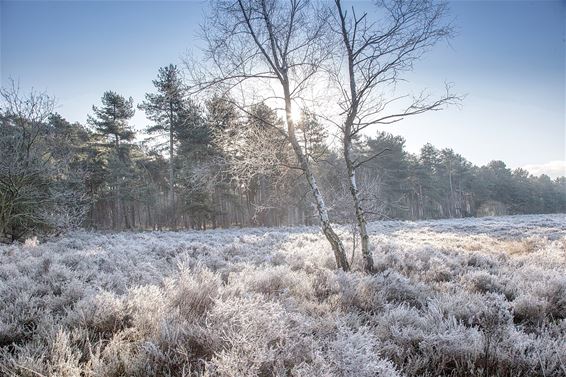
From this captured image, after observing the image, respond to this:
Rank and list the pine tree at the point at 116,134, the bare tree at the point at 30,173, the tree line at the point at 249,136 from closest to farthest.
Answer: the tree line at the point at 249,136, the bare tree at the point at 30,173, the pine tree at the point at 116,134

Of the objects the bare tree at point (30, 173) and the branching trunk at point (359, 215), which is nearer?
the branching trunk at point (359, 215)

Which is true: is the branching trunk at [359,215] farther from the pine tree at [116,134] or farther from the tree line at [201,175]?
the pine tree at [116,134]

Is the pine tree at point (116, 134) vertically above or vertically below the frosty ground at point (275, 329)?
above

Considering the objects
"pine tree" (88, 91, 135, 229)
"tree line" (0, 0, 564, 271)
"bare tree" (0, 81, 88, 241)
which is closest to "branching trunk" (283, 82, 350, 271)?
"tree line" (0, 0, 564, 271)

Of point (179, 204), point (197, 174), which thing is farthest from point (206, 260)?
point (179, 204)

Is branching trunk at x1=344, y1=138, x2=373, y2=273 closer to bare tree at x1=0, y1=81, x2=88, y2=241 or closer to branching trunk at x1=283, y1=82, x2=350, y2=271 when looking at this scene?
branching trunk at x1=283, y1=82, x2=350, y2=271

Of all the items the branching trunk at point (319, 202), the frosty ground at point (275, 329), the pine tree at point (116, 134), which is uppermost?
the pine tree at point (116, 134)

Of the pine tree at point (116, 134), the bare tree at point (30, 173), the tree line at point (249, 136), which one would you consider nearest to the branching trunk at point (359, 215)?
the tree line at point (249, 136)

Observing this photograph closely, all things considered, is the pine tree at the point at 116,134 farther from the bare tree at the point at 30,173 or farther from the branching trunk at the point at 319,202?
the branching trunk at the point at 319,202

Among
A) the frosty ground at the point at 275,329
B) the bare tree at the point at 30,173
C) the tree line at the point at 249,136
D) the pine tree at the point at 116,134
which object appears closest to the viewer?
the frosty ground at the point at 275,329

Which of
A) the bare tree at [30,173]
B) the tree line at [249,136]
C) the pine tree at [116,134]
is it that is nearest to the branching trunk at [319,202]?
the tree line at [249,136]

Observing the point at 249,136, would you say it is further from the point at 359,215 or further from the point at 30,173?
the point at 30,173

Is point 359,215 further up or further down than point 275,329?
further up

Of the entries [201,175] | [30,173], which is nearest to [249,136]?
[201,175]
